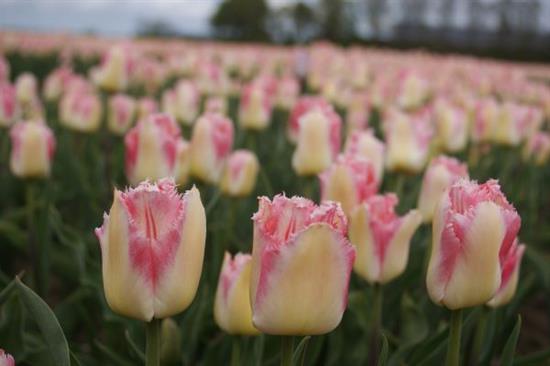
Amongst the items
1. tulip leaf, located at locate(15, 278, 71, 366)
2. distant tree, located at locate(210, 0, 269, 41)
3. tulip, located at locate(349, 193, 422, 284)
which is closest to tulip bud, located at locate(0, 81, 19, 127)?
tulip, located at locate(349, 193, 422, 284)

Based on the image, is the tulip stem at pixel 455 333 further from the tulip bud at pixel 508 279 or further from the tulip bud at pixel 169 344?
the tulip bud at pixel 169 344

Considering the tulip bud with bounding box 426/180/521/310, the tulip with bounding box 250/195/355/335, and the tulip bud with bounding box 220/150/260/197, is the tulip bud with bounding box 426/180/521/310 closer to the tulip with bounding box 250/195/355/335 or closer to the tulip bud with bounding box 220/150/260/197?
the tulip with bounding box 250/195/355/335

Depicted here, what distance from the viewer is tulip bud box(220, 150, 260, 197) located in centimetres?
220

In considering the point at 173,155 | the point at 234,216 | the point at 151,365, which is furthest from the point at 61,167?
the point at 151,365

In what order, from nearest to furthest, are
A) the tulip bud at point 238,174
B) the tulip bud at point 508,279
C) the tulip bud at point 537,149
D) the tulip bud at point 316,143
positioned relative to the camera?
the tulip bud at point 508,279 < the tulip bud at point 316,143 < the tulip bud at point 238,174 < the tulip bud at point 537,149

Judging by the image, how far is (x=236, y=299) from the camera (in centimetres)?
112

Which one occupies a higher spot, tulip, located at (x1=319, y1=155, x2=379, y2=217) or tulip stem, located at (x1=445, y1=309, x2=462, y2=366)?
tulip, located at (x1=319, y1=155, x2=379, y2=217)

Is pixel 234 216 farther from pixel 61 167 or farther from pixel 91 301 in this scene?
pixel 61 167

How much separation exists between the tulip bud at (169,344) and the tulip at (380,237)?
14.5 inches

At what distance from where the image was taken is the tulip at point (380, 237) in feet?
4.27

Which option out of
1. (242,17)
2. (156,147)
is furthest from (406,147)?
(242,17)

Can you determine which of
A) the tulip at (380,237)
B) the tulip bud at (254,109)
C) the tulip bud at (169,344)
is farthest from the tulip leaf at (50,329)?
the tulip bud at (254,109)

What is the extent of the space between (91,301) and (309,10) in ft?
136

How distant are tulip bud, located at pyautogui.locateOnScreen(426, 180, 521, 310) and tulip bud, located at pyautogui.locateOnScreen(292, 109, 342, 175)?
3.18 ft
